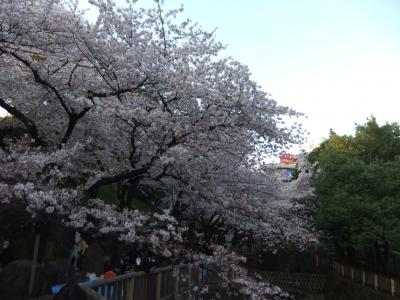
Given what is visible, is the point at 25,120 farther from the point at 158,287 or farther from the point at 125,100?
the point at 158,287

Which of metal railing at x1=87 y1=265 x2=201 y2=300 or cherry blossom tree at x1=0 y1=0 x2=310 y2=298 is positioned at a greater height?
cherry blossom tree at x1=0 y1=0 x2=310 y2=298

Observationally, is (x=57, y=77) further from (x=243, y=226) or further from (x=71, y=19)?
(x=243, y=226)

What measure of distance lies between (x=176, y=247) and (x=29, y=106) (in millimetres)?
5177

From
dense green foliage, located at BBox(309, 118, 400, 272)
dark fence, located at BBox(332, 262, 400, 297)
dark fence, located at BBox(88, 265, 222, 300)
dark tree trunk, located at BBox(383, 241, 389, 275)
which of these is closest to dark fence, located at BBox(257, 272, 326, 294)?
dark fence, located at BBox(332, 262, 400, 297)

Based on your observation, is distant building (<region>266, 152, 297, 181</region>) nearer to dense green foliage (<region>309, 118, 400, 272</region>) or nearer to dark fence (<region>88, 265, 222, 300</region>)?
dense green foliage (<region>309, 118, 400, 272</region>)

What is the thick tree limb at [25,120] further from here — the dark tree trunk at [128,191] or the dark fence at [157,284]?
the dark fence at [157,284]

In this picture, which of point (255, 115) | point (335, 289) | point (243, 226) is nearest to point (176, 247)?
point (255, 115)

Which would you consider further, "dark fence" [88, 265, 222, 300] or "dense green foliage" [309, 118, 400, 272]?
"dense green foliage" [309, 118, 400, 272]

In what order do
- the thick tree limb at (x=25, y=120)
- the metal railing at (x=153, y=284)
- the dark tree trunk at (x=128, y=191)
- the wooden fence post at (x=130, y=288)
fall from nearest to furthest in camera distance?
1. the metal railing at (x=153, y=284)
2. the wooden fence post at (x=130, y=288)
3. the thick tree limb at (x=25, y=120)
4. the dark tree trunk at (x=128, y=191)

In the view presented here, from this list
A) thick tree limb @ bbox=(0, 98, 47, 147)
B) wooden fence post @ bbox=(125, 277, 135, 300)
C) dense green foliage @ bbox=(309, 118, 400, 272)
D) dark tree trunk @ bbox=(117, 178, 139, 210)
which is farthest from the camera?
dense green foliage @ bbox=(309, 118, 400, 272)

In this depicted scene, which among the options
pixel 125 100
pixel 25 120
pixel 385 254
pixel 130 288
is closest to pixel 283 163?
pixel 385 254

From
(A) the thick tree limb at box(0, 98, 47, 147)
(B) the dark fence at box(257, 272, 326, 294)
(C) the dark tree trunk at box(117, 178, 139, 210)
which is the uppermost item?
(A) the thick tree limb at box(0, 98, 47, 147)

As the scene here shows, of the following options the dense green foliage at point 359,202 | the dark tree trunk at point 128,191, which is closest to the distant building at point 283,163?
the dense green foliage at point 359,202

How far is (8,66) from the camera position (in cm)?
1071
